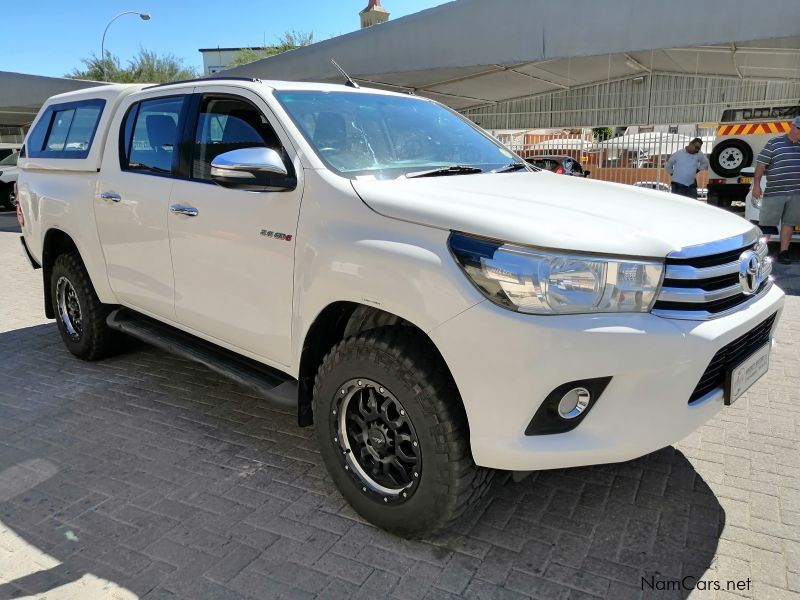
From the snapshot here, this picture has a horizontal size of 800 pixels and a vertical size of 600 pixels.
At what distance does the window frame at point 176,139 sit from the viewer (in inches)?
135

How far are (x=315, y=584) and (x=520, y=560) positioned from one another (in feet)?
2.68

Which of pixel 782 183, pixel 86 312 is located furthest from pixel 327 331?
pixel 782 183

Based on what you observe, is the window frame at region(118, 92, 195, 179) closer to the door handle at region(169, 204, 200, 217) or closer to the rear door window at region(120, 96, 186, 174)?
the rear door window at region(120, 96, 186, 174)

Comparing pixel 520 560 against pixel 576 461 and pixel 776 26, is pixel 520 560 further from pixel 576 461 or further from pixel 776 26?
pixel 776 26

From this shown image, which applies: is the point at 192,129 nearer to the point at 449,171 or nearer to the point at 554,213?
the point at 449,171

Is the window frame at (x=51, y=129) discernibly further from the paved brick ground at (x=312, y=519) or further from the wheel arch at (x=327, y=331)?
the wheel arch at (x=327, y=331)

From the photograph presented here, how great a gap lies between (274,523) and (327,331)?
88 cm

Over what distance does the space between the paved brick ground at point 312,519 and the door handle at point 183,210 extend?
129 centimetres

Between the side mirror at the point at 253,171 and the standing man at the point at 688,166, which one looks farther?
the standing man at the point at 688,166

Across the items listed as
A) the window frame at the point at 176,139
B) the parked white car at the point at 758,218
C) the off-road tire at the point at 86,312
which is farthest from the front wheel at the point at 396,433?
the parked white car at the point at 758,218

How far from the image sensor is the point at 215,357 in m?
3.38

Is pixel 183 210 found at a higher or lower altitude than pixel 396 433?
higher

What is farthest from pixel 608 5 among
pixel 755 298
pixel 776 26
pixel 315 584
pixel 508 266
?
pixel 315 584

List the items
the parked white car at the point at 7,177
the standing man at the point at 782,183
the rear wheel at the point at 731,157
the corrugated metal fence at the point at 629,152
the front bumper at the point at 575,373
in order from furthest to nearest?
the corrugated metal fence at the point at 629,152
the parked white car at the point at 7,177
the rear wheel at the point at 731,157
the standing man at the point at 782,183
the front bumper at the point at 575,373
